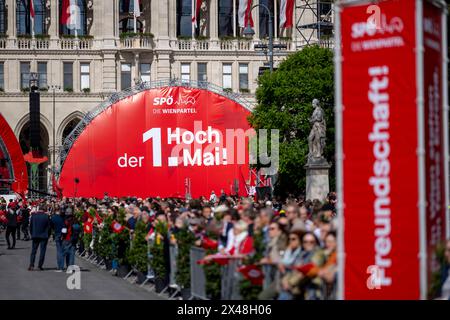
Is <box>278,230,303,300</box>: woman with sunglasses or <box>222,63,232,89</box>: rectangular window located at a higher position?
<box>222,63,232,89</box>: rectangular window

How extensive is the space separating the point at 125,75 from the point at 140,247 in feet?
187

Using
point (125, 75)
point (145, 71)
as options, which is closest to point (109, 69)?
point (125, 75)

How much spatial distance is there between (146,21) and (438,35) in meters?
69.2

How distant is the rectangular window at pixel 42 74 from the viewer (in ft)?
262

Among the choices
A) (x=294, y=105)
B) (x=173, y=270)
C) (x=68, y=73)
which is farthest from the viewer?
(x=68, y=73)

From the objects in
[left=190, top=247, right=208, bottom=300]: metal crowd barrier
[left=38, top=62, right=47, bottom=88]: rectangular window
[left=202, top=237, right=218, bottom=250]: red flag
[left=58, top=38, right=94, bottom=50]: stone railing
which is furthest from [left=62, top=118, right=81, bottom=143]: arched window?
[left=202, top=237, right=218, bottom=250]: red flag

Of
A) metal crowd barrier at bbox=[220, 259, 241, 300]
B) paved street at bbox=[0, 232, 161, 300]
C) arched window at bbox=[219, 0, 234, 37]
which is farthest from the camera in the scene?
arched window at bbox=[219, 0, 234, 37]

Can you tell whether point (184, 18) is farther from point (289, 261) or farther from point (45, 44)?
point (289, 261)

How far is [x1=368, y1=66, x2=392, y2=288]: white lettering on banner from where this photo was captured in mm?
13055

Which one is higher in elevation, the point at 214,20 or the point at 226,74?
the point at 214,20

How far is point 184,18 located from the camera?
8319 cm

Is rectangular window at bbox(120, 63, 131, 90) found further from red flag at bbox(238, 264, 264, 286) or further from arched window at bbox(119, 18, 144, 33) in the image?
red flag at bbox(238, 264, 264, 286)

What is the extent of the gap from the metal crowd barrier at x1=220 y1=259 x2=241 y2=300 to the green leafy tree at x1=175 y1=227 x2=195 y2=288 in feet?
7.94
